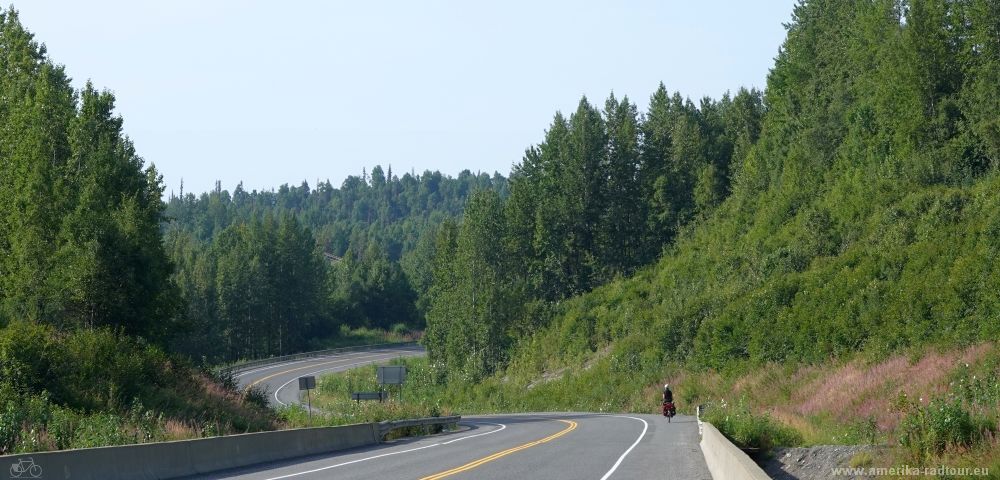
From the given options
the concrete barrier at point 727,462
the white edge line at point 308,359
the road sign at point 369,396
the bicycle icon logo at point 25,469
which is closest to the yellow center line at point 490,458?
the concrete barrier at point 727,462

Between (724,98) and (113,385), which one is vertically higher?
(724,98)

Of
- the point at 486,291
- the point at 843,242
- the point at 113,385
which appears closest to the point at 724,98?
the point at 486,291

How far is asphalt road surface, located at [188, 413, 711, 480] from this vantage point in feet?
61.9

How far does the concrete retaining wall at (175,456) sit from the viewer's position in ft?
52.9

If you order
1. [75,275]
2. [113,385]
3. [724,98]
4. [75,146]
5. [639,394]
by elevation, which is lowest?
[639,394]

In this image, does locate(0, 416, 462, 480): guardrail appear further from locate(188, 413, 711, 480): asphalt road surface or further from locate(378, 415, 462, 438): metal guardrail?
locate(378, 415, 462, 438): metal guardrail

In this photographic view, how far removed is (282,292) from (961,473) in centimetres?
12751

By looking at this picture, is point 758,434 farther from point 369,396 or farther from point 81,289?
point 81,289

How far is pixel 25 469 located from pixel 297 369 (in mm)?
93446

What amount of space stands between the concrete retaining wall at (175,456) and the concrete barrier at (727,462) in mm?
9714

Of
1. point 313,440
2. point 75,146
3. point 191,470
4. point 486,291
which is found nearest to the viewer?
point 191,470

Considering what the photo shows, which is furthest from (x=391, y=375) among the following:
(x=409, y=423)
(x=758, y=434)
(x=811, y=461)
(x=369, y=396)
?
(x=811, y=461)

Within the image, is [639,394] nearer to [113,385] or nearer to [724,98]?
[113,385]

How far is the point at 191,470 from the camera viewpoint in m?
19.7
